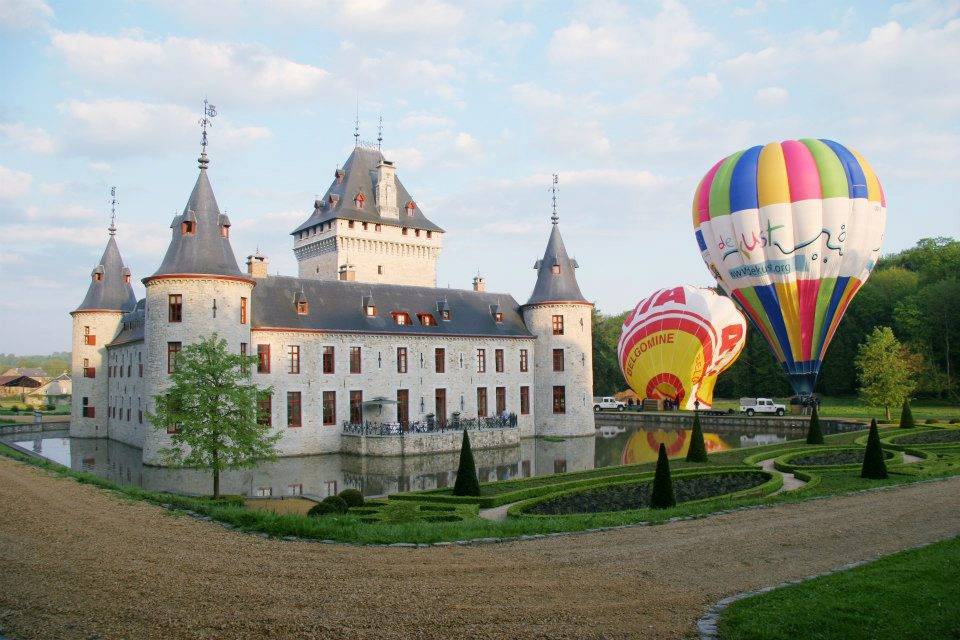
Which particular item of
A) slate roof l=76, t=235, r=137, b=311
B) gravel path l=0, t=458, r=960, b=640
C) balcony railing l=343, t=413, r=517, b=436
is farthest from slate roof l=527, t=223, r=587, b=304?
gravel path l=0, t=458, r=960, b=640

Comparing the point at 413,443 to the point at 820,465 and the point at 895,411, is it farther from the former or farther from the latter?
the point at 895,411

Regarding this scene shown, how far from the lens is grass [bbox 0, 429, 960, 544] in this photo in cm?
1216

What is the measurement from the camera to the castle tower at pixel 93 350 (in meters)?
40.2

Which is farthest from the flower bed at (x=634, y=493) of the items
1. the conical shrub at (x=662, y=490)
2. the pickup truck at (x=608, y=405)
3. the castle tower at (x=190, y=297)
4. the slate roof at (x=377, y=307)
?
the pickup truck at (x=608, y=405)

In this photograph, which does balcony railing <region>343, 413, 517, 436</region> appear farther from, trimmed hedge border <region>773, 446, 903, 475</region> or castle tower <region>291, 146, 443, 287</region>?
castle tower <region>291, 146, 443, 287</region>

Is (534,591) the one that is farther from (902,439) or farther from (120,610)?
(902,439)

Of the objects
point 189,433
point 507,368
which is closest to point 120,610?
point 189,433

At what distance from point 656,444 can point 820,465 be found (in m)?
12.2

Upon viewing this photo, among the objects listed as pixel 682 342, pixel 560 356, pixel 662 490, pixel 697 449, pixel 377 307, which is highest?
pixel 377 307

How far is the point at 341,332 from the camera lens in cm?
3325

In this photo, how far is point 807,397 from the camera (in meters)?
35.2

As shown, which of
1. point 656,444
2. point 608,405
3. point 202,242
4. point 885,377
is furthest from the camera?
point 608,405

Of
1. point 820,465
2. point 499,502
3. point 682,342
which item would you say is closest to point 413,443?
point 499,502

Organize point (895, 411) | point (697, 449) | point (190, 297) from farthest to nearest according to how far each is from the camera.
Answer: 1. point (895, 411)
2. point (190, 297)
3. point (697, 449)
